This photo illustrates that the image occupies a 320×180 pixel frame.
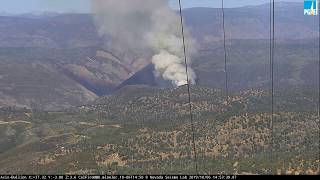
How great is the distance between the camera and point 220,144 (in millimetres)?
161250

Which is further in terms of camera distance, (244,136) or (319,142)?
(244,136)

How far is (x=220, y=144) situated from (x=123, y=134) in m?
43.9

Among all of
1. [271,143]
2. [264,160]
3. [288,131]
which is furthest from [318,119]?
[264,160]

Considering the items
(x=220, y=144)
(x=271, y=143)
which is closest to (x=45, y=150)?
(x=220, y=144)

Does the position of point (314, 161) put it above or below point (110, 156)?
above

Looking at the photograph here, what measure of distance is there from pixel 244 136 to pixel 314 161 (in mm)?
68102

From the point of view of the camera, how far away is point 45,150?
A: 18400 centimetres

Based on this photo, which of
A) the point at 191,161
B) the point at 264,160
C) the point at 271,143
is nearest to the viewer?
the point at 264,160

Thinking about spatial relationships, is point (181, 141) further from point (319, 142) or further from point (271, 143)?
point (319, 142)

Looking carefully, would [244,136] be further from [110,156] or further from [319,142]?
[110,156]

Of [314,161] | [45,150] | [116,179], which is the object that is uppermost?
[116,179]

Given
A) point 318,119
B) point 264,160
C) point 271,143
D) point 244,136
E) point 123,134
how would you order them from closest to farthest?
point 264,160 < point 271,143 < point 244,136 < point 318,119 < point 123,134

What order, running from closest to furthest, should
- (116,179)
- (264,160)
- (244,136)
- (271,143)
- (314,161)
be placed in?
(116,179), (314,161), (264,160), (271,143), (244,136)

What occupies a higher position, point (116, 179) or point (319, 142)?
point (116, 179)
